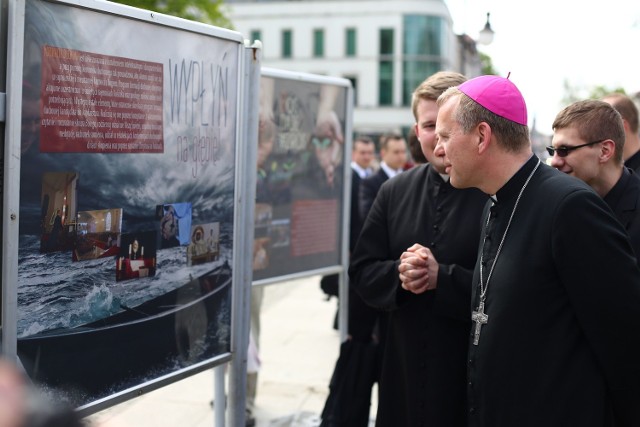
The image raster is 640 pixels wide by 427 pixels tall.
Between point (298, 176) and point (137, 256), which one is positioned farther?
point (298, 176)

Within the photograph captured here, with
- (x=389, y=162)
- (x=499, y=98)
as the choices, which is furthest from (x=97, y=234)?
(x=389, y=162)

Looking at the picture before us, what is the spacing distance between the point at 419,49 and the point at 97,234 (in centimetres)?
5429

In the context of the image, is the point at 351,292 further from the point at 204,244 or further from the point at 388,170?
the point at 388,170

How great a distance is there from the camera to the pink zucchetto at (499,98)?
8.46ft

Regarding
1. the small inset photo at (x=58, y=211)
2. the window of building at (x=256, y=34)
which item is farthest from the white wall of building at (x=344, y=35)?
the small inset photo at (x=58, y=211)

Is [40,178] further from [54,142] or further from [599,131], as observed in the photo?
[599,131]

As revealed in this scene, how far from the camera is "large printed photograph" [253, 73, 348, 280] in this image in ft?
14.1

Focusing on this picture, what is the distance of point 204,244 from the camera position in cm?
292

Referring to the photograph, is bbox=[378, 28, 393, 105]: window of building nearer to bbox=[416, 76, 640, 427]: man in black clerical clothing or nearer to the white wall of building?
the white wall of building

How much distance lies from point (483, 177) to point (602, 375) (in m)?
0.72

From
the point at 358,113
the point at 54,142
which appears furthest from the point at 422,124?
the point at 358,113

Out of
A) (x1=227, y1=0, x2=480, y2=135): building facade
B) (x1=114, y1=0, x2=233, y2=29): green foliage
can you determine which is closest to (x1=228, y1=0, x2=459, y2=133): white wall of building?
(x1=227, y1=0, x2=480, y2=135): building facade

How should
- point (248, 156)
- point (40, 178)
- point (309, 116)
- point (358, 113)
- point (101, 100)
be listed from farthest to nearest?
point (358, 113) → point (309, 116) → point (248, 156) → point (101, 100) → point (40, 178)

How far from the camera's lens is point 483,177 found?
2635 mm
